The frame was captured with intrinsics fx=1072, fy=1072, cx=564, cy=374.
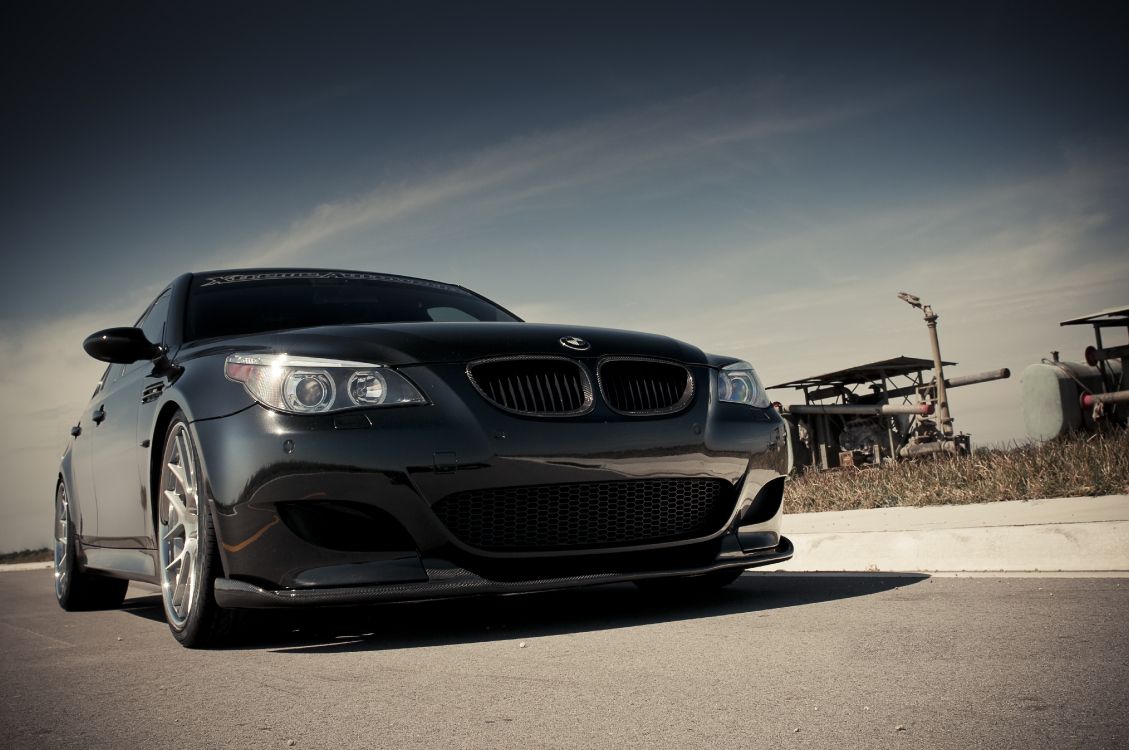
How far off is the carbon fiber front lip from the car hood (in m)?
0.77

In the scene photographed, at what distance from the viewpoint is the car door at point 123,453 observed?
4.82 m

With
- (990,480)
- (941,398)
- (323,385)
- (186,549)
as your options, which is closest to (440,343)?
(323,385)

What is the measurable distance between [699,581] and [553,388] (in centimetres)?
154

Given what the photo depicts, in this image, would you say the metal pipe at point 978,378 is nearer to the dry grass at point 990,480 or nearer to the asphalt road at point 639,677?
the dry grass at point 990,480

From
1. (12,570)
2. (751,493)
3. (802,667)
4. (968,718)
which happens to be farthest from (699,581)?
(12,570)

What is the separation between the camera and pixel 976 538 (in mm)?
5336

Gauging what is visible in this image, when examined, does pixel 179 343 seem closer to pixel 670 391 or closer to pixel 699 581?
pixel 670 391

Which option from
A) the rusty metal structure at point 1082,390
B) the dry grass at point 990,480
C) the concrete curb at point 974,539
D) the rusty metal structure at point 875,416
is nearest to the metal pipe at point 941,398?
the rusty metal structure at point 875,416

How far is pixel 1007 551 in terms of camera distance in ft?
16.9

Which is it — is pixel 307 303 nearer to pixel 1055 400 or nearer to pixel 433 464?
pixel 433 464

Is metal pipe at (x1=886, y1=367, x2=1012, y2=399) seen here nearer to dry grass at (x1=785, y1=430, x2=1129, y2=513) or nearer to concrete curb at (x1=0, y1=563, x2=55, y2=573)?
dry grass at (x1=785, y1=430, x2=1129, y2=513)

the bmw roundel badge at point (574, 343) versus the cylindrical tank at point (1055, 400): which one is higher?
the bmw roundel badge at point (574, 343)

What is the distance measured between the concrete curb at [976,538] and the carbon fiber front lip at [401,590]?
2.22 m

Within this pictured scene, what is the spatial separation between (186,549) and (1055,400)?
13926mm
